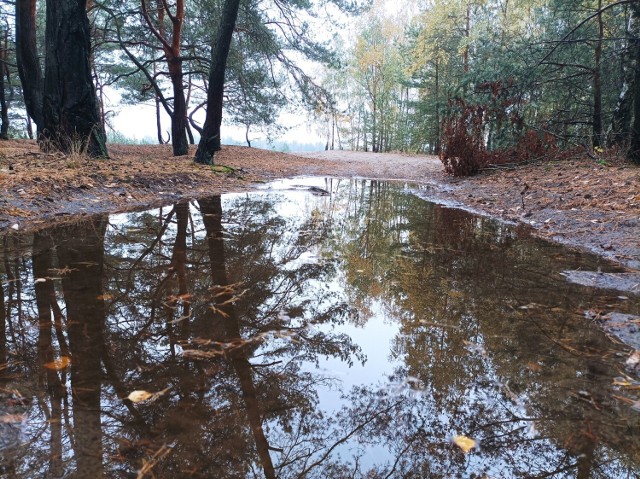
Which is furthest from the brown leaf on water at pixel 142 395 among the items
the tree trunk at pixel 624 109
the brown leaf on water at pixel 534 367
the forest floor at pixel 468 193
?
the tree trunk at pixel 624 109

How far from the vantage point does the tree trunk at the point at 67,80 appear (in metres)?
5.20

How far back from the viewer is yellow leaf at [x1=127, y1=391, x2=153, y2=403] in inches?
42.4

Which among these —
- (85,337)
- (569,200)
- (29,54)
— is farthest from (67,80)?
(569,200)

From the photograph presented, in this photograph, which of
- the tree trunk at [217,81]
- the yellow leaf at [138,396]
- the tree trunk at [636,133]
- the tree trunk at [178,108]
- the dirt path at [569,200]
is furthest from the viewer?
the tree trunk at [178,108]

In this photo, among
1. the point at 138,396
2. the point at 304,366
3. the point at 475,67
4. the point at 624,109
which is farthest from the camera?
the point at 475,67

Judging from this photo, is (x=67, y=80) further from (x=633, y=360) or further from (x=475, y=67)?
(x=475, y=67)

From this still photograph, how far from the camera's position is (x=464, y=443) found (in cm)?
101

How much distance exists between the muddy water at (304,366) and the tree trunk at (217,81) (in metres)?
5.68

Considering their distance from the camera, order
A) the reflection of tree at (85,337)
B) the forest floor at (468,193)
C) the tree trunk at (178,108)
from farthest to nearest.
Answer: the tree trunk at (178,108) < the forest floor at (468,193) < the reflection of tree at (85,337)

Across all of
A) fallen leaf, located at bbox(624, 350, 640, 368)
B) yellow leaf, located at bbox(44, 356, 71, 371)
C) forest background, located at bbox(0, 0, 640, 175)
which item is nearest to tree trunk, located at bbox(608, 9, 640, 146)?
forest background, located at bbox(0, 0, 640, 175)

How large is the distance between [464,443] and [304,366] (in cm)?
57

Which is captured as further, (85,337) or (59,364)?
(85,337)

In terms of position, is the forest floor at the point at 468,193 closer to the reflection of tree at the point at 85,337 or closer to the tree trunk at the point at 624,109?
the tree trunk at the point at 624,109

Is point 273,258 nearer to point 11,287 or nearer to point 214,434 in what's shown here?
point 11,287
